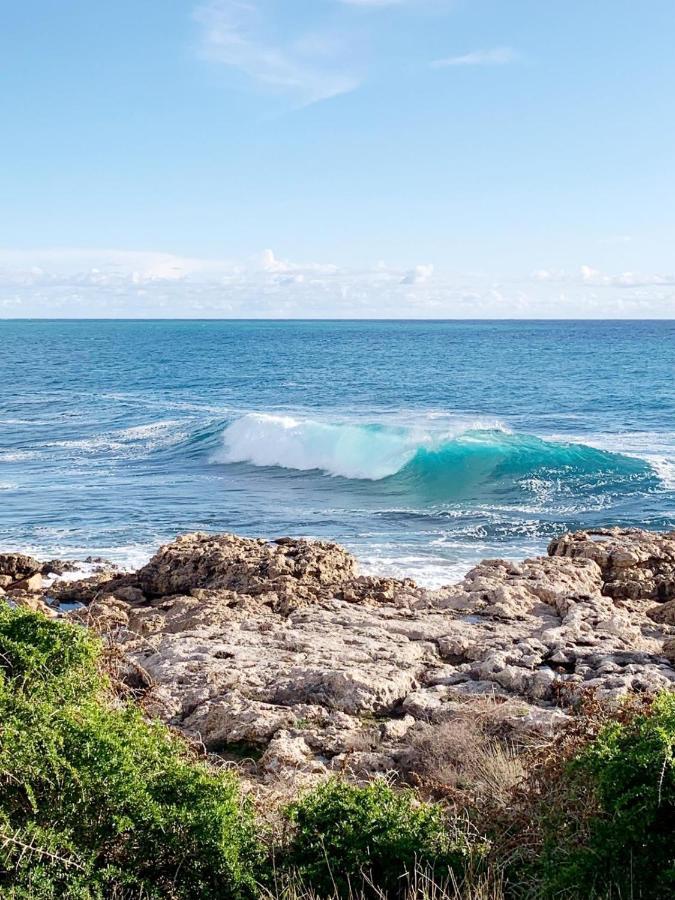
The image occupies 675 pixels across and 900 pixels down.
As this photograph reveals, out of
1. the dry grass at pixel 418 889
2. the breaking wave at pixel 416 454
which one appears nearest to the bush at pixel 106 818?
the dry grass at pixel 418 889

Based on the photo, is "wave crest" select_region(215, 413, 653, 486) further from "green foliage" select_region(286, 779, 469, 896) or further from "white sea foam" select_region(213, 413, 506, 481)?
"green foliage" select_region(286, 779, 469, 896)

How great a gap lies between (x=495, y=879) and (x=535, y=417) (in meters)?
35.1

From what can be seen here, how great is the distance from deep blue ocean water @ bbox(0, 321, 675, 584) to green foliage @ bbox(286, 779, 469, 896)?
31.8 feet

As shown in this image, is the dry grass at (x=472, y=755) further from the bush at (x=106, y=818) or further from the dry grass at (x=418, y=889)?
the bush at (x=106, y=818)

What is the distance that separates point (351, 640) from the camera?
9.66 m

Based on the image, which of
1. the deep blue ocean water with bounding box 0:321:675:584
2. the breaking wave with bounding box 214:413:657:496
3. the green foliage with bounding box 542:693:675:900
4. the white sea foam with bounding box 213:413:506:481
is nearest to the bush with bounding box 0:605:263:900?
the green foliage with bounding box 542:693:675:900

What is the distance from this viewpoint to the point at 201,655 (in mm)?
9094

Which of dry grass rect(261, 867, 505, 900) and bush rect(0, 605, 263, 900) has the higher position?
bush rect(0, 605, 263, 900)

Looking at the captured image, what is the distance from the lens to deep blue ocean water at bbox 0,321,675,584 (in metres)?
18.9

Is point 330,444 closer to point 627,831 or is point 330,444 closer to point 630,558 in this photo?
point 630,558

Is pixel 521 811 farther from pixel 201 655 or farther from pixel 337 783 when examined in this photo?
pixel 201 655

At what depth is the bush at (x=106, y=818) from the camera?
459 centimetres

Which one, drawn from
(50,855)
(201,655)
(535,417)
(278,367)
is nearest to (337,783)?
(50,855)

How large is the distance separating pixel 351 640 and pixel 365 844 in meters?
4.52
